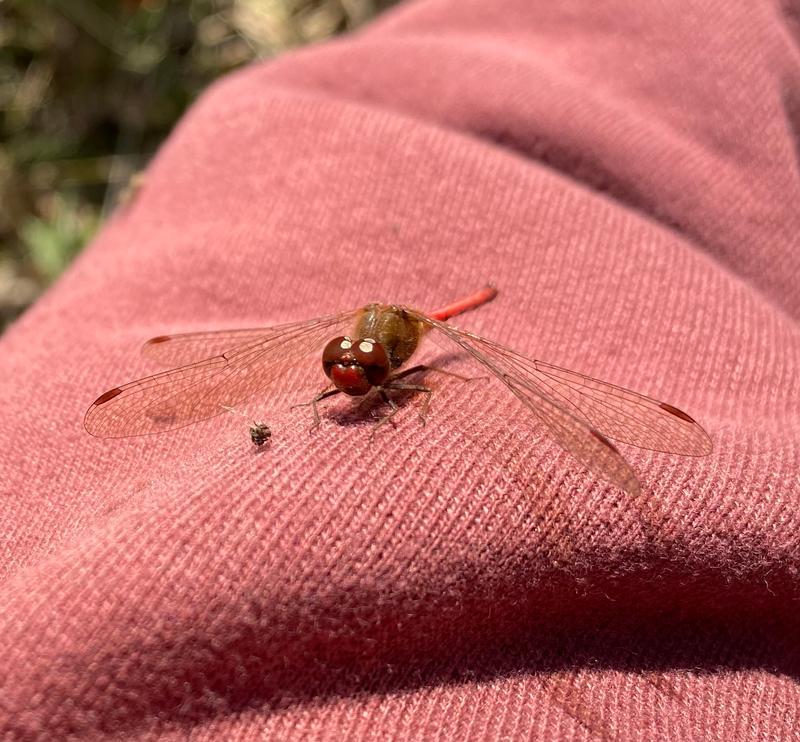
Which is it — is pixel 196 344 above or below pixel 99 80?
above

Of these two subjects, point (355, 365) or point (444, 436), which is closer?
point (444, 436)

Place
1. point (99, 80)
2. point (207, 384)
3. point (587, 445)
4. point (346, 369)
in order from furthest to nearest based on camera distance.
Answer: point (99, 80) → point (207, 384) → point (346, 369) → point (587, 445)

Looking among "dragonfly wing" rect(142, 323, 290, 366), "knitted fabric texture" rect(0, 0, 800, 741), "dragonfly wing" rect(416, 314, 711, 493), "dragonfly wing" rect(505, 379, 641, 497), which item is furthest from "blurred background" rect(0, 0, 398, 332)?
"dragonfly wing" rect(505, 379, 641, 497)

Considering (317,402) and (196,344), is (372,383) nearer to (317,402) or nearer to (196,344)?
(317,402)

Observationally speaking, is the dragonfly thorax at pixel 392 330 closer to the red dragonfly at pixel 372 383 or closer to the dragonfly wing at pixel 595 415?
the red dragonfly at pixel 372 383

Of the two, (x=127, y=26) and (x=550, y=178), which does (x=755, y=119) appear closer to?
(x=550, y=178)

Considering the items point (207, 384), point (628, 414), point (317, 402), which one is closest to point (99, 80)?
point (207, 384)

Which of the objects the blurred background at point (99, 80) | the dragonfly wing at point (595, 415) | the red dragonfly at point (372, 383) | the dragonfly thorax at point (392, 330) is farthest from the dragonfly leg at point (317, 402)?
the blurred background at point (99, 80)

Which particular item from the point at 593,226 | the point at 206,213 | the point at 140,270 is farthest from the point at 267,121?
the point at 593,226
